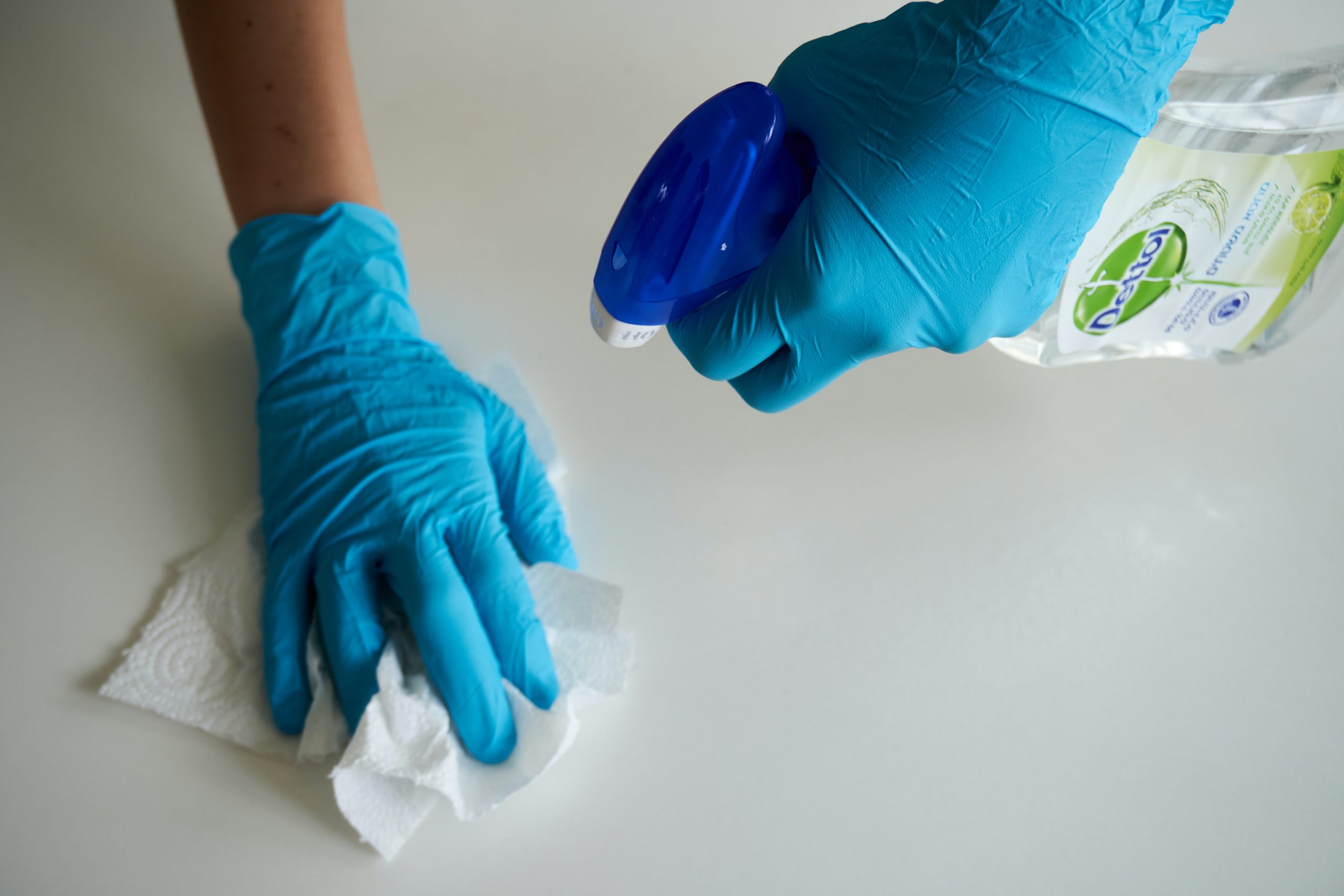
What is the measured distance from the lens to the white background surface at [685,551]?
0.79m

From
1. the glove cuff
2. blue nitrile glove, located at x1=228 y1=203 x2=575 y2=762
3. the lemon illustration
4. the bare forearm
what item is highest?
the lemon illustration

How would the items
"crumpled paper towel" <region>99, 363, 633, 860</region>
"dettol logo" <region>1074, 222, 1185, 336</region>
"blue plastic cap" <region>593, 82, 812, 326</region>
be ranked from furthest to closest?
1. "dettol logo" <region>1074, 222, 1185, 336</region>
2. "crumpled paper towel" <region>99, 363, 633, 860</region>
3. "blue plastic cap" <region>593, 82, 812, 326</region>

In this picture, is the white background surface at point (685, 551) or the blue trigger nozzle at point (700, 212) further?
the white background surface at point (685, 551)

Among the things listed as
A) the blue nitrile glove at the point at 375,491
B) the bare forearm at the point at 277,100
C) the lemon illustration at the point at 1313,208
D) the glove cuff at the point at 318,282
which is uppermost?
the lemon illustration at the point at 1313,208

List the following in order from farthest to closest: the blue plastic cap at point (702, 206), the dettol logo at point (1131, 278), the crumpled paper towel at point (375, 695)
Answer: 1. the dettol logo at point (1131, 278)
2. the crumpled paper towel at point (375, 695)
3. the blue plastic cap at point (702, 206)

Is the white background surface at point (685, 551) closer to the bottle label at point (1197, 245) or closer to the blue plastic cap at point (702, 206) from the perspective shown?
the bottle label at point (1197, 245)

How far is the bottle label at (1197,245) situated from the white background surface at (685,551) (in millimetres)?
140

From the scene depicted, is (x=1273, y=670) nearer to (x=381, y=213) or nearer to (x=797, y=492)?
(x=797, y=492)

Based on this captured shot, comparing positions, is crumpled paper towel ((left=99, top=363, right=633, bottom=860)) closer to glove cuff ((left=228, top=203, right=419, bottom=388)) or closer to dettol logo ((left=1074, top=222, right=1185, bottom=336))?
glove cuff ((left=228, top=203, right=419, bottom=388))

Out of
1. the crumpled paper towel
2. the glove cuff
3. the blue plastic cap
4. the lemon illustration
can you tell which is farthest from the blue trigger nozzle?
the lemon illustration

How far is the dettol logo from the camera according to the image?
88cm

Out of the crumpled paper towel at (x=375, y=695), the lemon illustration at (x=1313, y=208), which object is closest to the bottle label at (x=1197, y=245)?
the lemon illustration at (x=1313, y=208)

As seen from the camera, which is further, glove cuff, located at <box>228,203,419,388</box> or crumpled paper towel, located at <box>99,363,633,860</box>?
glove cuff, located at <box>228,203,419,388</box>

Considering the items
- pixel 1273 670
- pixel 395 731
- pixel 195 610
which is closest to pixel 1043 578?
pixel 1273 670
